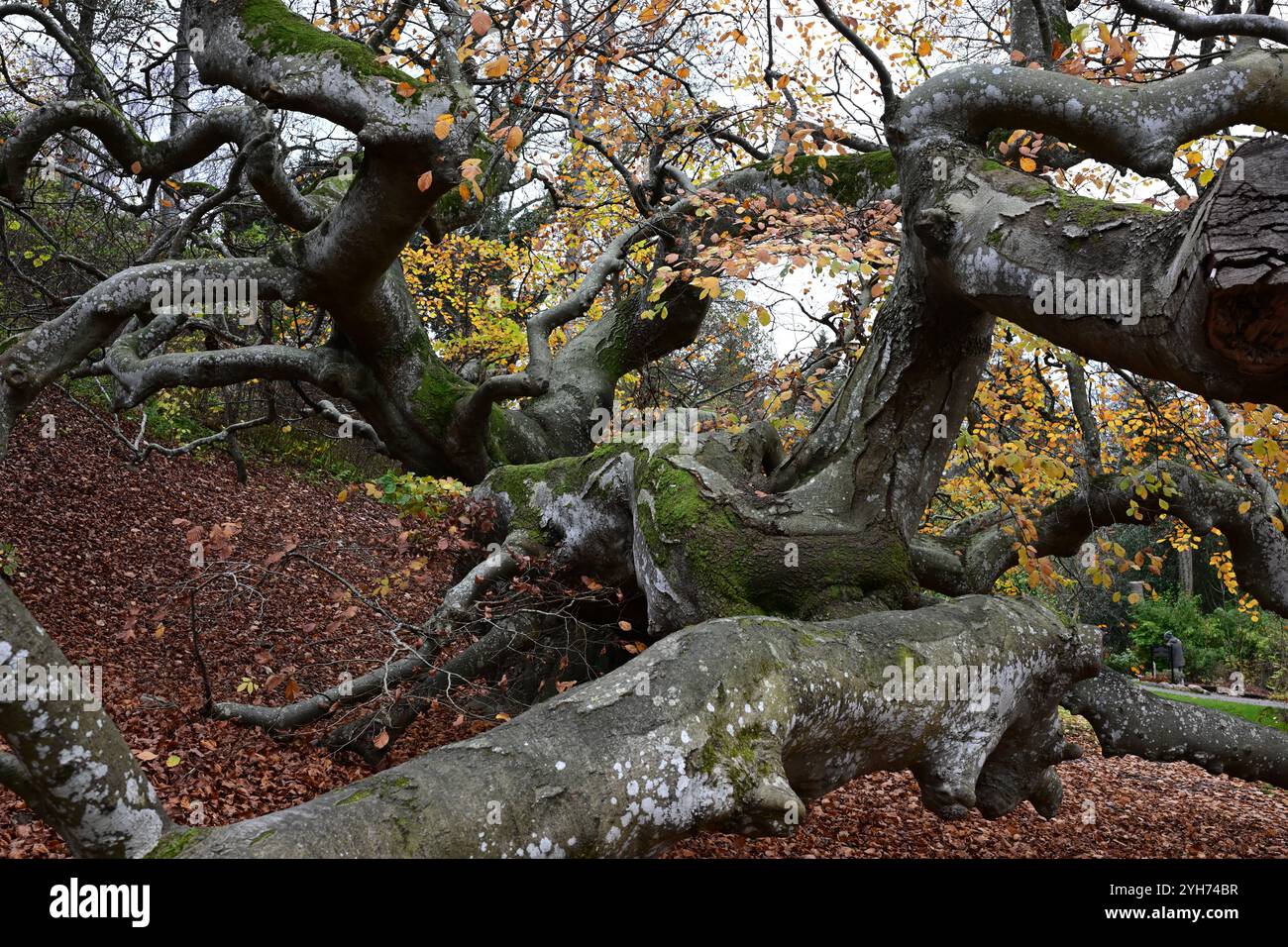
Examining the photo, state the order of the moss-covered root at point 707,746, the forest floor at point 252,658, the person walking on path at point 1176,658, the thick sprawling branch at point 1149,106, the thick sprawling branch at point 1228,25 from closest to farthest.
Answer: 1. the moss-covered root at point 707,746
2. the thick sprawling branch at point 1228,25
3. the thick sprawling branch at point 1149,106
4. the forest floor at point 252,658
5. the person walking on path at point 1176,658

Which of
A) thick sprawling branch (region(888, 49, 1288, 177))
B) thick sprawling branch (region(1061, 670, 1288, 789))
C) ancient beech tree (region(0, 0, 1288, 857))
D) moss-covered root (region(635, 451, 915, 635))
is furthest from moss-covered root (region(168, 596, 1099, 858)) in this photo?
thick sprawling branch (region(888, 49, 1288, 177))

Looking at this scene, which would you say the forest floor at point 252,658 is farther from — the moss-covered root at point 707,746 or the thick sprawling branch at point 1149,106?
the thick sprawling branch at point 1149,106

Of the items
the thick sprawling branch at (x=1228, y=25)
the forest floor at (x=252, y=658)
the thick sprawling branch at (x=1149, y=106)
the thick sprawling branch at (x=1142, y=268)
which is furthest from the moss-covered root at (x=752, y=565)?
the thick sprawling branch at (x=1228, y=25)

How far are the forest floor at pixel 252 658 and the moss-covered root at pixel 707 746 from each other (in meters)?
2.03

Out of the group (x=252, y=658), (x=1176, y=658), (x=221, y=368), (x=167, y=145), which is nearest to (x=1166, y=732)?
(x=221, y=368)

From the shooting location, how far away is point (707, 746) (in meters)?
3.16

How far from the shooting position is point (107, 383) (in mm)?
15336

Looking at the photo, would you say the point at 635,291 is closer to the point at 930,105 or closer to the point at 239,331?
the point at 930,105

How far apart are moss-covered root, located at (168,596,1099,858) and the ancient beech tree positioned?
0.01 meters

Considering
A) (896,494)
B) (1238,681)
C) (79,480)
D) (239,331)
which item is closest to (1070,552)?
(896,494)

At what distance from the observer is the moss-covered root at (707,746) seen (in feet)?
8.80

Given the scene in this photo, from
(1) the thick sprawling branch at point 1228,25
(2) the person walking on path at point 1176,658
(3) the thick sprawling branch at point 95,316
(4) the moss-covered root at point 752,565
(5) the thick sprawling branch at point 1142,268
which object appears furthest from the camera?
(2) the person walking on path at point 1176,658

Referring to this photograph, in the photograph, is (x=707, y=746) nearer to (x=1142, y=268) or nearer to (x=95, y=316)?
(x=1142, y=268)

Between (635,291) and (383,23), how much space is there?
351 cm
